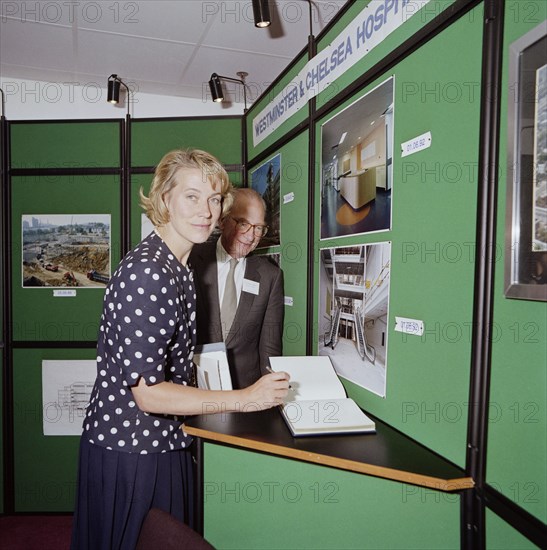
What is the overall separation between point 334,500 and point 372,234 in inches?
31.8

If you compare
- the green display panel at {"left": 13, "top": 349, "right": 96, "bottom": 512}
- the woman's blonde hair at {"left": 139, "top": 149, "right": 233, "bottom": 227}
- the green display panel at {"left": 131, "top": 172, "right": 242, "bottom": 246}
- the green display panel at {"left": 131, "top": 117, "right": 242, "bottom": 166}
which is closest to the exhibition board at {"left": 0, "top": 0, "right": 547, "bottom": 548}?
the woman's blonde hair at {"left": 139, "top": 149, "right": 233, "bottom": 227}

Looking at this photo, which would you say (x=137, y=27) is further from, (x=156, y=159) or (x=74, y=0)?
(x=156, y=159)

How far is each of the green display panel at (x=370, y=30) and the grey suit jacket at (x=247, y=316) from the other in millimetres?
866

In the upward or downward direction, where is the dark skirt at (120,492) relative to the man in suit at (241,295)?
downward

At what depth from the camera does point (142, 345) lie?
4.23 ft

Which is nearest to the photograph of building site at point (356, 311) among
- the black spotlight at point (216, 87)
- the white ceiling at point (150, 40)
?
the black spotlight at point (216, 87)

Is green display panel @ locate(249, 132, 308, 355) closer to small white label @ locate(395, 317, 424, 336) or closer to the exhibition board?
the exhibition board

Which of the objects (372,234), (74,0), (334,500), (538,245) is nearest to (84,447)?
(334,500)

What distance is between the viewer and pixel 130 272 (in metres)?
1.31

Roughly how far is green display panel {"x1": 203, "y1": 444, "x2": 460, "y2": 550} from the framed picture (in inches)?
23.4

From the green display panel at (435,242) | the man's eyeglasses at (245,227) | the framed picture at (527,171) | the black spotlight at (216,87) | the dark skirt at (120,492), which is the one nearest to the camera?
the framed picture at (527,171)

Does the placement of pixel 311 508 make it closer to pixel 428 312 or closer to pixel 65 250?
pixel 428 312

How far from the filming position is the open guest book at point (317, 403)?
1384 mm

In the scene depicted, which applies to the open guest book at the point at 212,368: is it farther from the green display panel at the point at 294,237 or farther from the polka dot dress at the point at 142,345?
the green display panel at the point at 294,237
